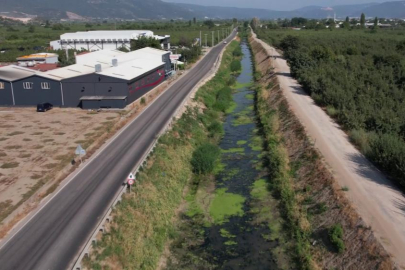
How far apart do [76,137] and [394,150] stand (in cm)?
2622

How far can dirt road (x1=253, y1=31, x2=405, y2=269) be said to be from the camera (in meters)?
18.6

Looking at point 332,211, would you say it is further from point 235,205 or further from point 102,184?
point 102,184

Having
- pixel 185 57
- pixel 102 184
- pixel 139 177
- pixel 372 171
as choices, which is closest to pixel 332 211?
pixel 372 171

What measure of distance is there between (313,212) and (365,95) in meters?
22.1

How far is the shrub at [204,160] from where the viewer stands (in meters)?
30.6

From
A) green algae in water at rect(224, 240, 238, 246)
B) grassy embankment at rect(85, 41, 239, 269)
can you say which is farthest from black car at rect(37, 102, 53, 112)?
green algae in water at rect(224, 240, 238, 246)

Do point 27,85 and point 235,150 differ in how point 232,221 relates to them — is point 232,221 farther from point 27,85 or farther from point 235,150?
point 27,85


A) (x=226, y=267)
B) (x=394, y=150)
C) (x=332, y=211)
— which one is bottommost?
(x=226, y=267)

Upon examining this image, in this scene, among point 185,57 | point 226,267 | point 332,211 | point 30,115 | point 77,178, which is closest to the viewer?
point 226,267

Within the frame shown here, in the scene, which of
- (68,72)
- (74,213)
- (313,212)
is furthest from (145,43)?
(313,212)

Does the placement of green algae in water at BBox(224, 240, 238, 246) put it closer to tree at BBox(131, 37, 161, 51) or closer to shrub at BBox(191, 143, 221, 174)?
shrub at BBox(191, 143, 221, 174)

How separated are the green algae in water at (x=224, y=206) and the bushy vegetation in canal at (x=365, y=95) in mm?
10168

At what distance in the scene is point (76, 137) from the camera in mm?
35062

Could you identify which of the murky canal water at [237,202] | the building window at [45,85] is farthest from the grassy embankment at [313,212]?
the building window at [45,85]
